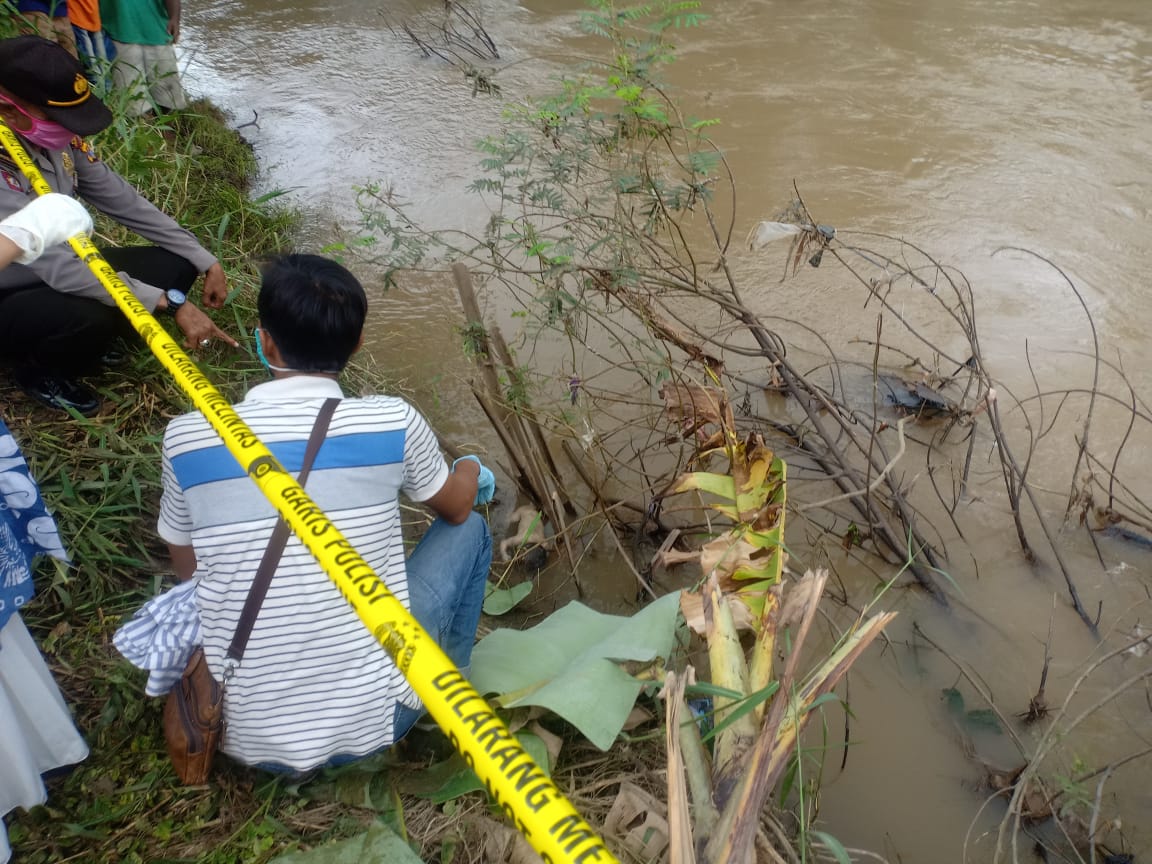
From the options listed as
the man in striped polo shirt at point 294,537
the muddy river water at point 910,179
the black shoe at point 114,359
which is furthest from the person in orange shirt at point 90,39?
the man in striped polo shirt at point 294,537

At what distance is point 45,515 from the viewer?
1.69m

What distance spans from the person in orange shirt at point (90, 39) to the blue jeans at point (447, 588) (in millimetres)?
3575

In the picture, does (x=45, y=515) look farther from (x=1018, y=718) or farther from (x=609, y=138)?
(x=1018, y=718)

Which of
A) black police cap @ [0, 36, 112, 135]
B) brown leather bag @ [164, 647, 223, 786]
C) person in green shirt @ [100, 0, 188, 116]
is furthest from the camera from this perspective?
person in green shirt @ [100, 0, 188, 116]

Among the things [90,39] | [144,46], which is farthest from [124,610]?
[144,46]

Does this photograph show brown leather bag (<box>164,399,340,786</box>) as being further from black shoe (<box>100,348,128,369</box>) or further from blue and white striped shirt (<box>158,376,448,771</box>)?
black shoe (<box>100,348,128,369</box>)

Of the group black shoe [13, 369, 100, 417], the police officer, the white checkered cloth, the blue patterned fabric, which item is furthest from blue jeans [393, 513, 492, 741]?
black shoe [13, 369, 100, 417]

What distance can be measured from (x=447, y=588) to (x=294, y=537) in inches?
18.4

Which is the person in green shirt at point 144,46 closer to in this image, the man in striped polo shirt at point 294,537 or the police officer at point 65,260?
the police officer at point 65,260

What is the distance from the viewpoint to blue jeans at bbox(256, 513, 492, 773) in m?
1.80

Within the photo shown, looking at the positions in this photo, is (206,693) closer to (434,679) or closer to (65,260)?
(434,679)

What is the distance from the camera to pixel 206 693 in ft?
5.44

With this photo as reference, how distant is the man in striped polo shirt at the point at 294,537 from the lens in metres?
1.51

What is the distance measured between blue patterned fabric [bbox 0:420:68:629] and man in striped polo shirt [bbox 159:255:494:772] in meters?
0.25
